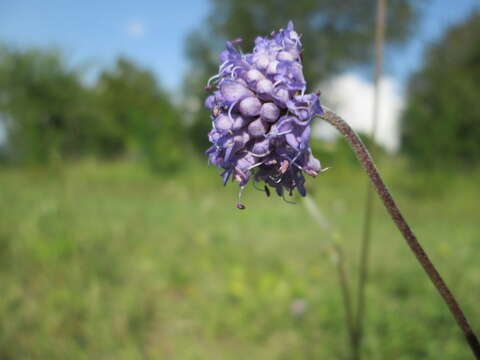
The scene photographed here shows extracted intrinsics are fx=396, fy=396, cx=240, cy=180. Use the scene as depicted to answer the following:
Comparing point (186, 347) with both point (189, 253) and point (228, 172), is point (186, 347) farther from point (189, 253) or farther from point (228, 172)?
point (228, 172)

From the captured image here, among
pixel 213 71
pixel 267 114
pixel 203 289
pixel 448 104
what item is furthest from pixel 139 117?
pixel 267 114

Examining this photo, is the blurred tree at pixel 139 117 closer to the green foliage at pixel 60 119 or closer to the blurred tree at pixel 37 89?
the green foliage at pixel 60 119

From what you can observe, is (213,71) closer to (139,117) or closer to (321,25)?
(321,25)

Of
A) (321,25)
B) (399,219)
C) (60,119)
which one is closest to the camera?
(399,219)

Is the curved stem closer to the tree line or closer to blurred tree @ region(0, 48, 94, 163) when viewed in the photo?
the tree line

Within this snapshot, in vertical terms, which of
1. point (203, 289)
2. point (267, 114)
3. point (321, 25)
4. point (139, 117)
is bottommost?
point (267, 114)

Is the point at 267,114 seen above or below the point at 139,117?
A: below

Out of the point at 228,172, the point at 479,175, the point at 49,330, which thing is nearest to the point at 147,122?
the point at 479,175
